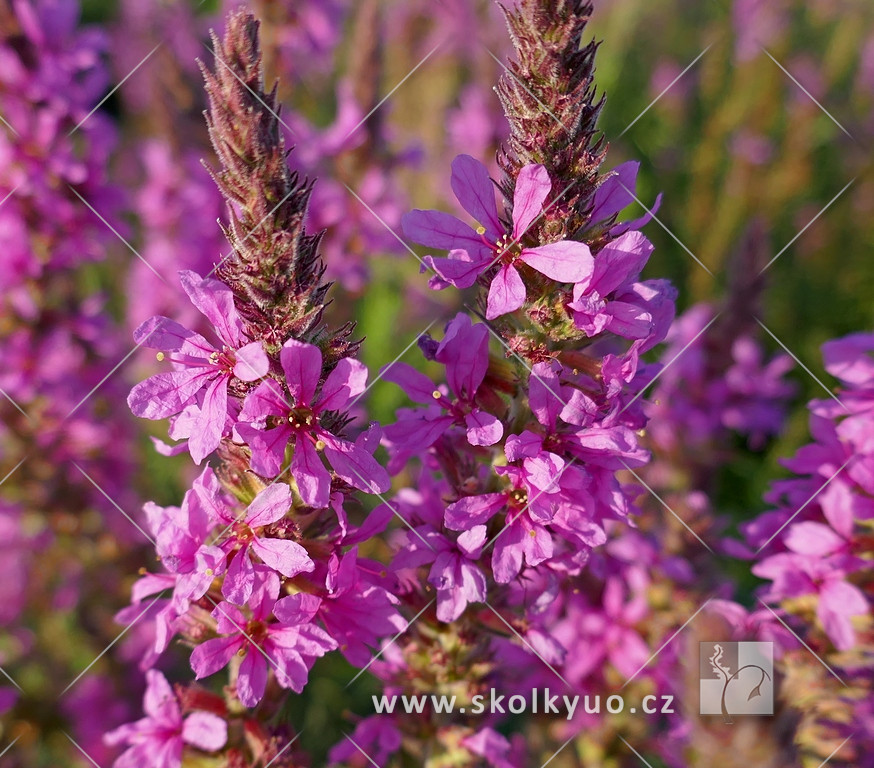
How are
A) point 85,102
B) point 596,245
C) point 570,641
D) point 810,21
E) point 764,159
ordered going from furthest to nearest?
point 810,21
point 764,159
point 85,102
point 570,641
point 596,245

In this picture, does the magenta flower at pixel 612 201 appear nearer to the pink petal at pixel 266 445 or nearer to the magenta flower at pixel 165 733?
the pink petal at pixel 266 445

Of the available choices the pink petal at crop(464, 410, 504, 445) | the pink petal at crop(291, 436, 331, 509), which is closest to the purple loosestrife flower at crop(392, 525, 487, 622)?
the pink petal at crop(464, 410, 504, 445)

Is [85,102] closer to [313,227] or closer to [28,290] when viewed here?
[28,290]

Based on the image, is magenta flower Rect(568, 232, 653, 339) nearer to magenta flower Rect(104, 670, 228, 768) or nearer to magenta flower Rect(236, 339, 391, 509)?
magenta flower Rect(236, 339, 391, 509)

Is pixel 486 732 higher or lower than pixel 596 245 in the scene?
lower

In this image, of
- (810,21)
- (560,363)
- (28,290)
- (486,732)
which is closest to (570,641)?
(486,732)

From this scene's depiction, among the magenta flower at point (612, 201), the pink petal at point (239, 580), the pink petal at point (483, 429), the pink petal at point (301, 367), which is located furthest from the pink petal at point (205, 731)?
the magenta flower at point (612, 201)
